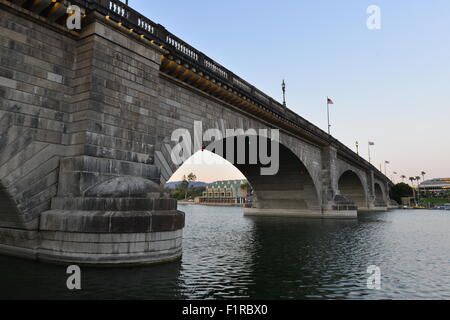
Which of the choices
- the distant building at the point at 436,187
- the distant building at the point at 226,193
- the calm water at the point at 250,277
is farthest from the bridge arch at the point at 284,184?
the distant building at the point at 436,187

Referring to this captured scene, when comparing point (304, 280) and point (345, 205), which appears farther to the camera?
point (345, 205)

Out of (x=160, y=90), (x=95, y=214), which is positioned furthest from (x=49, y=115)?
(x=160, y=90)

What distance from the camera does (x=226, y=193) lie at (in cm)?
15100

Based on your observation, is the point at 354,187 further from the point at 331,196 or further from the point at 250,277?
the point at 250,277

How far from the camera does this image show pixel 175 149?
55.7ft

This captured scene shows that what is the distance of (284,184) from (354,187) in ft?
135

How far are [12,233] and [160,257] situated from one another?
221 inches

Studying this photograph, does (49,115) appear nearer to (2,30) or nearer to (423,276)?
(2,30)

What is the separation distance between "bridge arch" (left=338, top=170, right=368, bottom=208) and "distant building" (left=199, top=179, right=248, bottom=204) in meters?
64.6

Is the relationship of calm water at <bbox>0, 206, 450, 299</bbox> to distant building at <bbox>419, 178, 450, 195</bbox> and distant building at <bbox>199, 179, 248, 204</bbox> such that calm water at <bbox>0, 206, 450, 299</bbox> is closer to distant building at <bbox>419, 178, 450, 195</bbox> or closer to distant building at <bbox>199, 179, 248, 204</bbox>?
distant building at <bbox>199, 179, 248, 204</bbox>

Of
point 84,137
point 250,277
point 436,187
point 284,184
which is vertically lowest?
point 250,277

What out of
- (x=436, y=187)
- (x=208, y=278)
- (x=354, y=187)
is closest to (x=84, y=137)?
(x=208, y=278)

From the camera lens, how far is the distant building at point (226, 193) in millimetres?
143438

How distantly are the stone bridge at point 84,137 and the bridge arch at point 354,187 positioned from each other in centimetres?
6312
